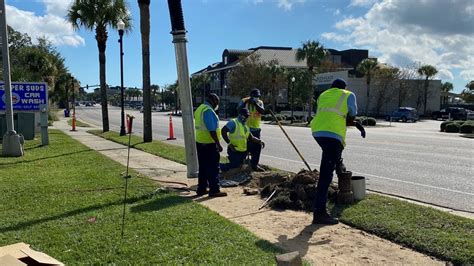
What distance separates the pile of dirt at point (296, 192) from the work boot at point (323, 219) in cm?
79

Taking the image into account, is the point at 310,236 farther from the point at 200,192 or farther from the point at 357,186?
the point at 200,192

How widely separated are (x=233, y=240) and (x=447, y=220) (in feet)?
9.18

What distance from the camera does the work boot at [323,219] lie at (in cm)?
610

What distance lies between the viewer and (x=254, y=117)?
10367 millimetres

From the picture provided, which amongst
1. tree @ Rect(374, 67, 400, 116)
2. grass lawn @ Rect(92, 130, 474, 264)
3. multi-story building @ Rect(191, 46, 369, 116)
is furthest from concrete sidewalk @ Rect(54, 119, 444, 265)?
multi-story building @ Rect(191, 46, 369, 116)

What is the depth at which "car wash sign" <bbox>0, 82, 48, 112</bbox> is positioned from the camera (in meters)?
20.9

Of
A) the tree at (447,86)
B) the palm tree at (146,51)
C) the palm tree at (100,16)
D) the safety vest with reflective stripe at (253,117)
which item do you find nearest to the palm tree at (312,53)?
the palm tree at (100,16)

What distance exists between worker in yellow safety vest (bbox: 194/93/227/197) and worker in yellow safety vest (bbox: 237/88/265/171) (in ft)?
6.41

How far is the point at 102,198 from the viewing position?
7531mm

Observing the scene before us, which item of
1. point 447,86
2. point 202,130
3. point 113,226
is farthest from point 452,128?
point 447,86

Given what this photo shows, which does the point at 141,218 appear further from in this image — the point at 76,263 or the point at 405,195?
the point at 405,195

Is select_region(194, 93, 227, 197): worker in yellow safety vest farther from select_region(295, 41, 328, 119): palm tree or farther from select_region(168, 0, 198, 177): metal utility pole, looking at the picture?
select_region(295, 41, 328, 119): palm tree

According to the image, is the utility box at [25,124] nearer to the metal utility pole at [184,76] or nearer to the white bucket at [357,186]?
the metal utility pole at [184,76]

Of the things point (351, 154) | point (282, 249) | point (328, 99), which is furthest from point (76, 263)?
point (351, 154)
